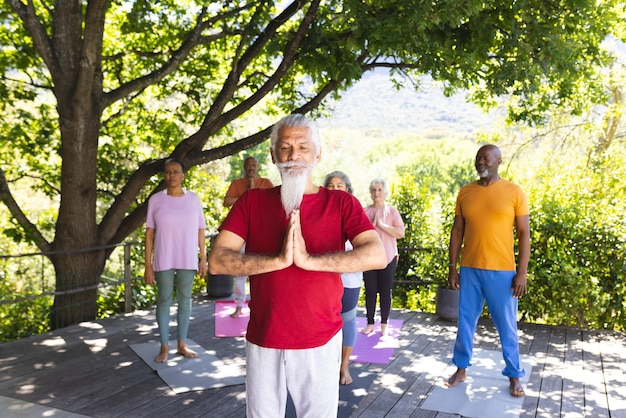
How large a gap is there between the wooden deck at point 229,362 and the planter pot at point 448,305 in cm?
26

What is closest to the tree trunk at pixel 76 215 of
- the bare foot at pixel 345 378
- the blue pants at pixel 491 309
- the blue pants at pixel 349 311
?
the bare foot at pixel 345 378

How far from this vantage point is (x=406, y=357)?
19.0 feet

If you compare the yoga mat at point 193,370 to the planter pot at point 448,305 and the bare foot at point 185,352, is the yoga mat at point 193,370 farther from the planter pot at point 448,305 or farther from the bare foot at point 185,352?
the planter pot at point 448,305

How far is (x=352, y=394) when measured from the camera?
4688 mm

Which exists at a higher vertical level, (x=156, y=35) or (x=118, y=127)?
(x=156, y=35)

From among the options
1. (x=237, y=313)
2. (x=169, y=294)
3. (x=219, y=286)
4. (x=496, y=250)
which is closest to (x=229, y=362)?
(x=169, y=294)

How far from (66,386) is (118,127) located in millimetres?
6403

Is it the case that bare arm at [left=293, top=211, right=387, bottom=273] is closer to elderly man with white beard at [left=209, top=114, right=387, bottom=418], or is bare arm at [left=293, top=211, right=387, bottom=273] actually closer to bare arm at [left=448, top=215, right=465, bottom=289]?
elderly man with white beard at [left=209, top=114, right=387, bottom=418]

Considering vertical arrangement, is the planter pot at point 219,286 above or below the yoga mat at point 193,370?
above

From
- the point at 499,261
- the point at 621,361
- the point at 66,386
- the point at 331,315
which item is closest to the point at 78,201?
the point at 66,386

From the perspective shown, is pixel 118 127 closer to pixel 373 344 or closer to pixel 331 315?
pixel 373 344

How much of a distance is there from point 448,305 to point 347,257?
5599mm

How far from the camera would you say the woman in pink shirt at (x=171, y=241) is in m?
5.20

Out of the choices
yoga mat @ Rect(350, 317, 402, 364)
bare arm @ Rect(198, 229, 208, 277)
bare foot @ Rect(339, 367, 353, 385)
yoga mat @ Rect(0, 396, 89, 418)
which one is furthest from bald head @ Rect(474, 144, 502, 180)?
yoga mat @ Rect(0, 396, 89, 418)
